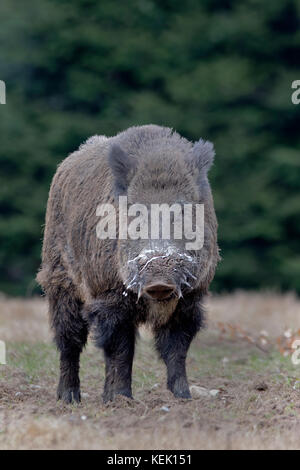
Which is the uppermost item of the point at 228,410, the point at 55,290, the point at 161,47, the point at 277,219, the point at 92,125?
the point at 161,47

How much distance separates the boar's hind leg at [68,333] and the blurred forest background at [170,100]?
11107 mm

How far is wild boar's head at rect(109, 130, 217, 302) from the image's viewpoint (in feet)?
17.6

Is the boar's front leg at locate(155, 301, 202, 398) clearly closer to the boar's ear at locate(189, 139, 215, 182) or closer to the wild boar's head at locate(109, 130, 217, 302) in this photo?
the wild boar's head at locate(109, 130, 217, 302)

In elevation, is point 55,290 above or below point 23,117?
below

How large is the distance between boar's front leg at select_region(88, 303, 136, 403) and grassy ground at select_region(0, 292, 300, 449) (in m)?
0.19

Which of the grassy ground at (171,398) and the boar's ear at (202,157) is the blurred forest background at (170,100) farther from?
the boar's ear at (202,157)

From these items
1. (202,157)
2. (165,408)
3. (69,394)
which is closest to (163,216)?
(202,157)

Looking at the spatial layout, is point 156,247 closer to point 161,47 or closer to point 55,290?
point 55,290

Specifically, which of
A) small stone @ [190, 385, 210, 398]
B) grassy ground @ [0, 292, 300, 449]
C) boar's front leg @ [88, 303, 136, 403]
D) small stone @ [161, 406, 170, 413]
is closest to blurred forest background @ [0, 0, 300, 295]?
grassy ground @ [0, 292, 300, 449]

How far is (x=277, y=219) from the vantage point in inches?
702

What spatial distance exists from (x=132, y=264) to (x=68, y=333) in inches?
60.2

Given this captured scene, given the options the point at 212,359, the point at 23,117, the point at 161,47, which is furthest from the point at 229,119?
the point at 212,359

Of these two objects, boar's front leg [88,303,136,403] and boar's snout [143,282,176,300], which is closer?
boar's snout [143,282,176,300]

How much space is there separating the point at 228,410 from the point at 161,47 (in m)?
14.5
